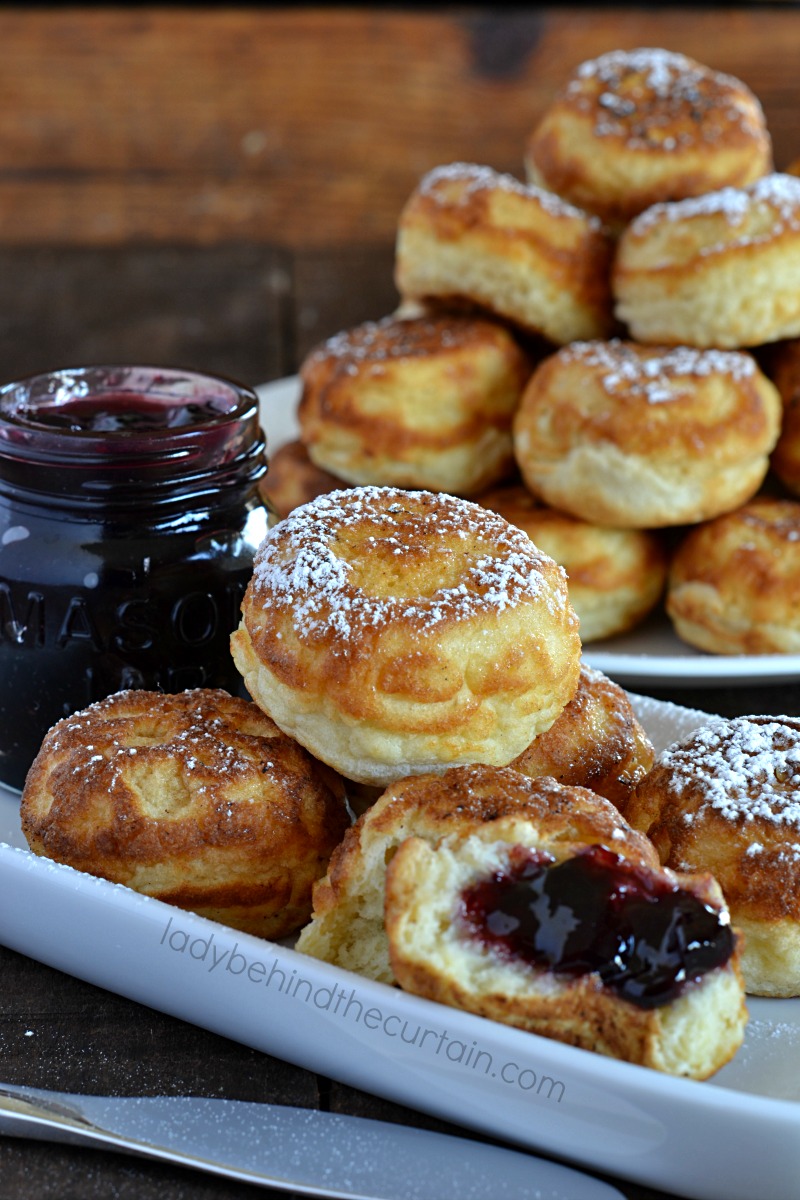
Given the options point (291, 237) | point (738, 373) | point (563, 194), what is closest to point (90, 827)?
point (738, 373)

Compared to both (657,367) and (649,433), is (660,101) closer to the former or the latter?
(657,367)

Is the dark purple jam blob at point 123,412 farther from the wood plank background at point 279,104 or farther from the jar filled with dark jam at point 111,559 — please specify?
the wood plank background at point 279,104

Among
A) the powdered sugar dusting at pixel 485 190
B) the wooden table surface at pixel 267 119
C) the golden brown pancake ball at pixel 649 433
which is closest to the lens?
the golden brown pancake ball at pixel 649 433

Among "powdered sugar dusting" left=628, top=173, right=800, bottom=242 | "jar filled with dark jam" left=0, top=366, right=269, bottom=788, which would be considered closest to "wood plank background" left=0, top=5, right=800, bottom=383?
"powdered sugar dusting" left=628, top=173, right=800, bottom=242

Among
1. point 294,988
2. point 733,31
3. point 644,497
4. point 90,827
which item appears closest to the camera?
point 294,988

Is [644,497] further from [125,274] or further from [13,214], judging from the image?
[13,214]
